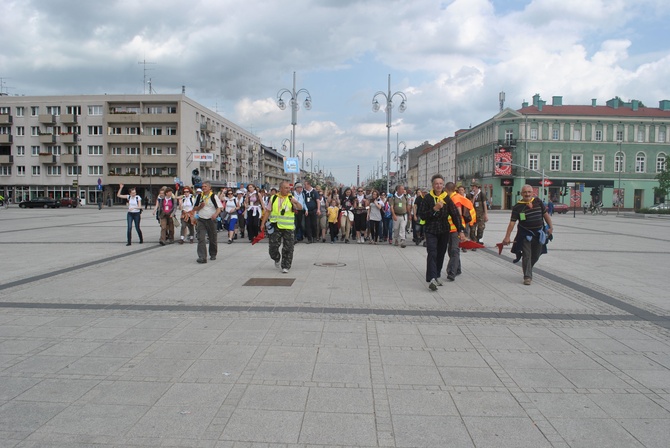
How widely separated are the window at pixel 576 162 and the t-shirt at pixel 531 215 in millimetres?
→ 68449

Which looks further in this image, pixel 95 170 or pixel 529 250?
pixel 95 170

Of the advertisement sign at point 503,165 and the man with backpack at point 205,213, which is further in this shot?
the advertisement sign at point 503,165

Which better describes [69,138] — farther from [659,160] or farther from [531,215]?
[659,160]

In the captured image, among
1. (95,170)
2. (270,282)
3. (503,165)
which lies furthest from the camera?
(95,170)

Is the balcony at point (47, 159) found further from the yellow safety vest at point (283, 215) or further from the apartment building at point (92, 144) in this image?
the yellow safety vest at point (283, 215)

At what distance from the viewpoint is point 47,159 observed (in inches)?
2921

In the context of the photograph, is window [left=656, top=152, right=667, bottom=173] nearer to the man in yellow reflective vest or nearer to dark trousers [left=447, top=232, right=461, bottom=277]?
dark trousers [left=447, top=232, right=461, bottom=277]

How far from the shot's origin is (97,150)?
74.4 m

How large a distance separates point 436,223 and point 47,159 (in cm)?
7907

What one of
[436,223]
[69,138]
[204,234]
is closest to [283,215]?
[204,234]

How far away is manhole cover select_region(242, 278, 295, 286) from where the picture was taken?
8.98 meters

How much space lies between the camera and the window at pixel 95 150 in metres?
74.3

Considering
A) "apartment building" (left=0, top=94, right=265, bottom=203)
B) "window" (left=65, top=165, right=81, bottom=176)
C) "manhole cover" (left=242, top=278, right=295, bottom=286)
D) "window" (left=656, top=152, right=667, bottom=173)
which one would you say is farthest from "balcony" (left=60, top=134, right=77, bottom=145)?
"window" (left=656, top=152, right=667, bottom=173)


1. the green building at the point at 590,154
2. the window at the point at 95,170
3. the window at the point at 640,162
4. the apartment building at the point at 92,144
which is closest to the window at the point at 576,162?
the green building at the point at 590,154
